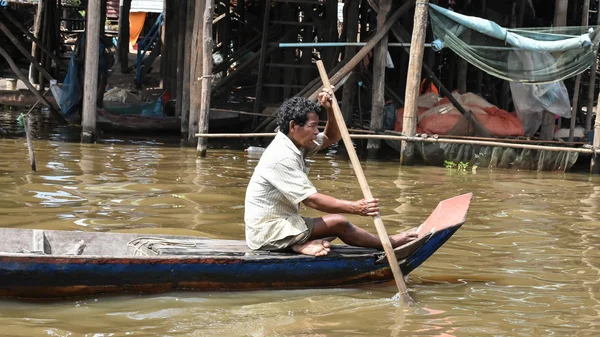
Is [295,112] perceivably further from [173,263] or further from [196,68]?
[196,68]

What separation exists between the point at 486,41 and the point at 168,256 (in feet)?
21.7

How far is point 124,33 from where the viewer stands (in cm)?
1978

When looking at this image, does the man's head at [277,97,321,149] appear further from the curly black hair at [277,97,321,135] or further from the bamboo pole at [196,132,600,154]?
the bamboo pole at [196,132,600,154]

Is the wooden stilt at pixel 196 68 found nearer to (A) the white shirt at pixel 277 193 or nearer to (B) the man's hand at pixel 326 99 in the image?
(B) the man's hand at pixel 326 99

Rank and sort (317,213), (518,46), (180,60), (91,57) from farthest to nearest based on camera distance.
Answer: (180,60) < (91,57) < (518,46) < (317,213)

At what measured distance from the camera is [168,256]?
15.6 ft

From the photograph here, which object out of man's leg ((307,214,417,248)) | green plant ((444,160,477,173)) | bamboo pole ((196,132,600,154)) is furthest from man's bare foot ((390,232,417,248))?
green plant ((444,160,477,173))

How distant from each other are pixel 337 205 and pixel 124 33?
52.5 feet

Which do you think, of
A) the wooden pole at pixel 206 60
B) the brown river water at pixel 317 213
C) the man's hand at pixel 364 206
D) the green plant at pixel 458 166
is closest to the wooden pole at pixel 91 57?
the brown river water at pixel 317 213

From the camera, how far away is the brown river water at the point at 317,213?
14.9ft

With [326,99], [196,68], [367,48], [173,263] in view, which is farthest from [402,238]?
[196,68]

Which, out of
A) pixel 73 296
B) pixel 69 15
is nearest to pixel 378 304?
pixel 73 296

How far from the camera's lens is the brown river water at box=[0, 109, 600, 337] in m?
4.53

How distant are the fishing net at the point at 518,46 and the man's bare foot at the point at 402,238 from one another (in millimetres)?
5093
